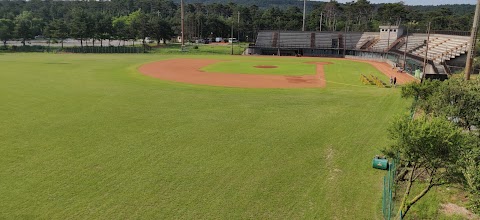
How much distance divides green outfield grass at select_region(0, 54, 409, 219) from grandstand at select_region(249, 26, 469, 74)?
38996 mm

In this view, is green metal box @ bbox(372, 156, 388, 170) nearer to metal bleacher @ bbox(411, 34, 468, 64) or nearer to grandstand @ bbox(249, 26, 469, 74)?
metal bleacher @ bbox(411, 34, 468, 64)

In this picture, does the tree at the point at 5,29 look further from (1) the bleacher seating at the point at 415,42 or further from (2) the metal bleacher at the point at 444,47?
(2) the metal bleacher at the point at 444,47

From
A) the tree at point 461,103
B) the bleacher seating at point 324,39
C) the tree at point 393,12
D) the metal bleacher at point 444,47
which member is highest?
the tree at point 393,12

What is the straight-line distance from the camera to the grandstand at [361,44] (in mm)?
73062

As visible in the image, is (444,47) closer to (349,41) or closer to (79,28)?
(349,41)

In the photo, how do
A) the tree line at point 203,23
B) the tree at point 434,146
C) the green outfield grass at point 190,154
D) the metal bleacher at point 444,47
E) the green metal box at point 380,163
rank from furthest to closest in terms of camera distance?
1. the tree line at point 203,23
2. the metal bleacher at point 444,47
3. the green metal box at point 380,163
4. the green outfield grass at point 190,154
5. the tree at point 434,146

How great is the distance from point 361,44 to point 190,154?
3493 inches

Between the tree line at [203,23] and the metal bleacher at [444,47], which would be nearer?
the metal bleacher at [444,47]

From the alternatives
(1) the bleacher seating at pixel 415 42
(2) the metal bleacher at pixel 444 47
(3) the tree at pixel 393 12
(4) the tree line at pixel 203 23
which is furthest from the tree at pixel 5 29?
(3) the tree at pixel 393 12

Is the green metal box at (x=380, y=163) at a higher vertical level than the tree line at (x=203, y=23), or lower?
lower

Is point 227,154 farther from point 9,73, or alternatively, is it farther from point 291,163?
point 9,73

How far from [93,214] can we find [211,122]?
1513 centimetres

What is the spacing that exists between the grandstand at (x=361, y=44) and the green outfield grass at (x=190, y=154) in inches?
1535

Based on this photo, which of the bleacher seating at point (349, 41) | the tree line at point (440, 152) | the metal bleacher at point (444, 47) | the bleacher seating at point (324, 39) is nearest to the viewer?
the tree line at point (440, 152)
